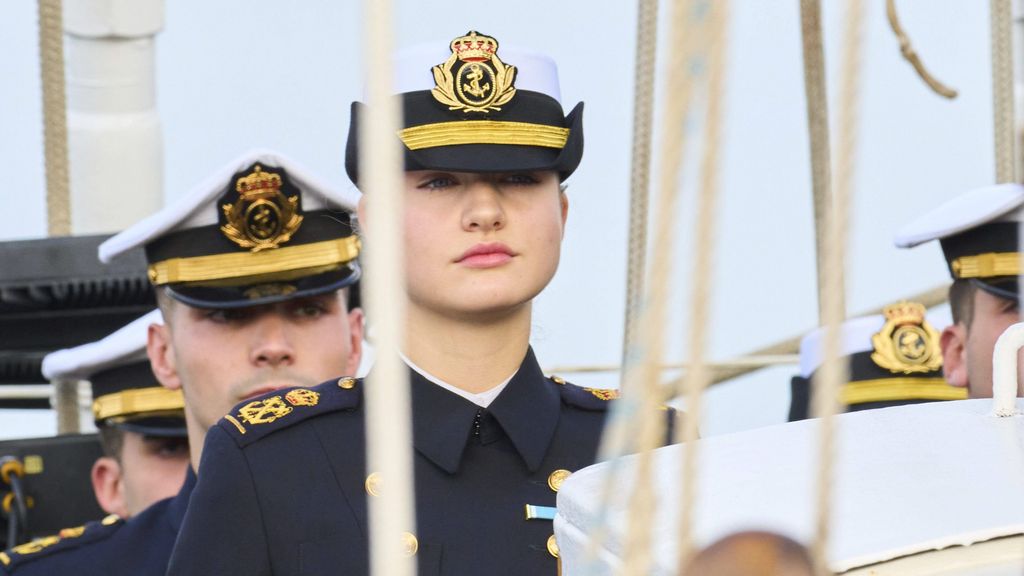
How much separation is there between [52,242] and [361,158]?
5.20 feet

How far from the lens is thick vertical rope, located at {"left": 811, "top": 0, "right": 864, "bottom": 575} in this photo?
1.21m

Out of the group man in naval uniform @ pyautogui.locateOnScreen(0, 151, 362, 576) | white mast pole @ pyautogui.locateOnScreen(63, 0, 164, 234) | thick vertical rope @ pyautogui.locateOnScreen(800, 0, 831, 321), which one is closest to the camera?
man in naval uniform @ pyautogui.locateOnScreen(0, 151, 362, 576)

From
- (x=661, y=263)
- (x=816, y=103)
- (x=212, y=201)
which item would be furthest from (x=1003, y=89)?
(x=661, y=263)

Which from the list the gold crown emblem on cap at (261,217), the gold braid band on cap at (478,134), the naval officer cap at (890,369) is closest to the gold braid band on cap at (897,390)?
the naval officer cap at (890,369)

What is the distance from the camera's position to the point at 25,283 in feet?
12.3

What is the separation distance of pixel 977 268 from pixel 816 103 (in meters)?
1.05

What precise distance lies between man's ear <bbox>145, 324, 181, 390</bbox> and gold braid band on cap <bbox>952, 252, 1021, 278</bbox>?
1.30m

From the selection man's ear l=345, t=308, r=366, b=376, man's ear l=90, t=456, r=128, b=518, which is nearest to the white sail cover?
man's ear l=345, t=308, r=366, b=376

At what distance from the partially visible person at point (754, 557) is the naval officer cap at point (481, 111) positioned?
1167mm

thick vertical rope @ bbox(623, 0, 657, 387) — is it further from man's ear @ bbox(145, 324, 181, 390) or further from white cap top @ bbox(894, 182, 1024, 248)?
man's ear @ bbox(145, 324, 181, 390)

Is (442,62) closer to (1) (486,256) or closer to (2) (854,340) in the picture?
(1) (486,256)

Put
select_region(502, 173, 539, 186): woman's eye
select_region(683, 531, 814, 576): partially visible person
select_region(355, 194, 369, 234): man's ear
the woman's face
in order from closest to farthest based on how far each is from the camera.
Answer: select_region(683, 531, 814, 576): partially visible person < the woman's face < select_region(502, 173, 539, 186): woman's eye < select_region(355, 194, 369, 234): man's ear

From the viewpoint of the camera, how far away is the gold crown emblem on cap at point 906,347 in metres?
3.79

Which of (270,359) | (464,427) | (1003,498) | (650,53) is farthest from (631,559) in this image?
(650,53)
